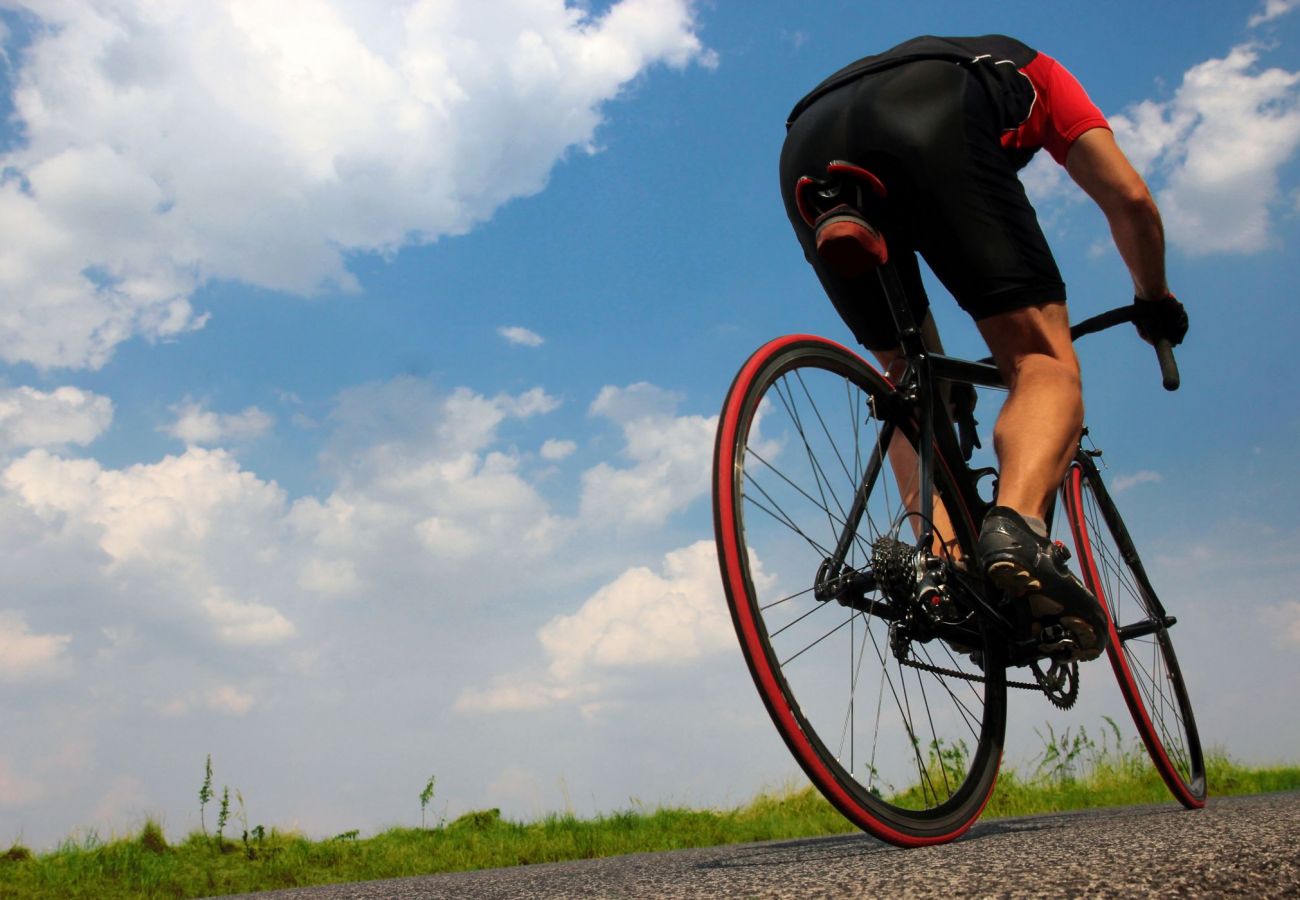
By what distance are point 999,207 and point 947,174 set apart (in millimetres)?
160

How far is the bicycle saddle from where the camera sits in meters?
2.41

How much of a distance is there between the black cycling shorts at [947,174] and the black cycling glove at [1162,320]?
71 cm

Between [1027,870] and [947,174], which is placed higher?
[947,174]

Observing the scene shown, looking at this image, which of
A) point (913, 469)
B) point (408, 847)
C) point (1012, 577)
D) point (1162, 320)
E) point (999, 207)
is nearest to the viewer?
point (1012, 577)

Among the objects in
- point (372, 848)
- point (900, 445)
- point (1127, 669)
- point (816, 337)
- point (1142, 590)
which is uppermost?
point (816, 337)

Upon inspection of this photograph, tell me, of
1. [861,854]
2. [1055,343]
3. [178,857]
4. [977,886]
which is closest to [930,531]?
[1055,343]

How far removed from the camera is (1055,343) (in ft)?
8.46

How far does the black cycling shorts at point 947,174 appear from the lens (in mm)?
2434

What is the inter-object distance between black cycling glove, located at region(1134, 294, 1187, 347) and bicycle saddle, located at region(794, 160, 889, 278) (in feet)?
3.58

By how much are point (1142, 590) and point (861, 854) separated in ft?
7.50

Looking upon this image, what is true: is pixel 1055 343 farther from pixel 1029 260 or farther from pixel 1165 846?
pixel 1165 846

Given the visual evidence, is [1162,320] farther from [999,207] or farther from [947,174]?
[947,174]

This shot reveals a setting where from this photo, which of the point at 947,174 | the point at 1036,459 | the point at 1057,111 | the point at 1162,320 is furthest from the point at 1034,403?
the point at 1162,320

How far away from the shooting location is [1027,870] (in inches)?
63.6
